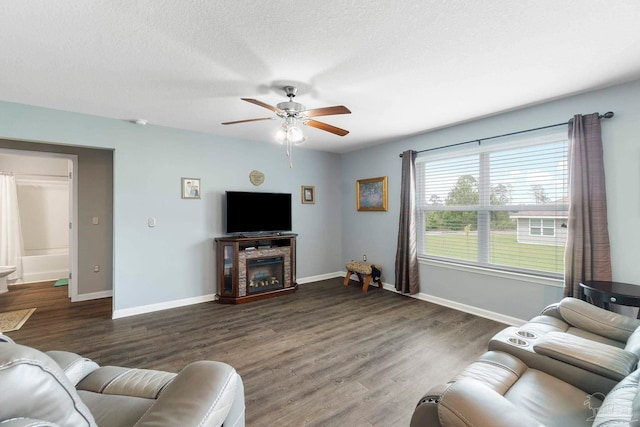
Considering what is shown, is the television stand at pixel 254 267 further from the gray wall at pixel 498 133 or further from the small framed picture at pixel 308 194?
the gray wall at pixel 498 133

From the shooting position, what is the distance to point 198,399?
99cm

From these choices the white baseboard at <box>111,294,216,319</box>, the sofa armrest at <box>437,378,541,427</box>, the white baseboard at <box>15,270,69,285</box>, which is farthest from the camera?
the white baseboard at <box>15,270,69,285</box>

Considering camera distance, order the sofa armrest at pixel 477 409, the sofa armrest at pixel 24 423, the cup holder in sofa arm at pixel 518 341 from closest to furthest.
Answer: the sofa armrest at pixel 24 423 → the sofa armrest at pixel 477 409 → the cup holder in sofa arm at pixel 518 341

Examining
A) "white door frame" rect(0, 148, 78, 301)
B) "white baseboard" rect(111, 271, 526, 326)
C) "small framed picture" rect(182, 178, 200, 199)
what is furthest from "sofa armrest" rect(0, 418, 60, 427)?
"white door frame" rect(0, 148, 78, 301)

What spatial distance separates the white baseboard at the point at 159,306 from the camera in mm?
3445

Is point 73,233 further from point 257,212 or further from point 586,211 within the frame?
point 586,211

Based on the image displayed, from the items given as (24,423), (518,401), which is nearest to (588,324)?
(518,401)

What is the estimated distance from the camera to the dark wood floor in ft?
6.32

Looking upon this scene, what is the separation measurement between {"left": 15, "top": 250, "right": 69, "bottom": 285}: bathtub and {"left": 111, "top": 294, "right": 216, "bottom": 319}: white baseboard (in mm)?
3056

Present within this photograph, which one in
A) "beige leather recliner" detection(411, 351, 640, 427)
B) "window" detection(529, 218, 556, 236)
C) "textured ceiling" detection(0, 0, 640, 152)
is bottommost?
"beige leather recliner" detection(411, 351, 640, 427)

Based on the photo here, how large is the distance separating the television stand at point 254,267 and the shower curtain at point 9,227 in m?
3.99

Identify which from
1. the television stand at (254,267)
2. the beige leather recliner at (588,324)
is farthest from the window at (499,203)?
the television stand at (254,267)

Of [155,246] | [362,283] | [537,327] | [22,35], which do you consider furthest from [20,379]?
[362,283]

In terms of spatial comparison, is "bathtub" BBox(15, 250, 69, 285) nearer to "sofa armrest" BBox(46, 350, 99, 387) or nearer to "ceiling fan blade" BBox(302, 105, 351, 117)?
"sofa armrest" BBox(46, 350, 99, 387)
